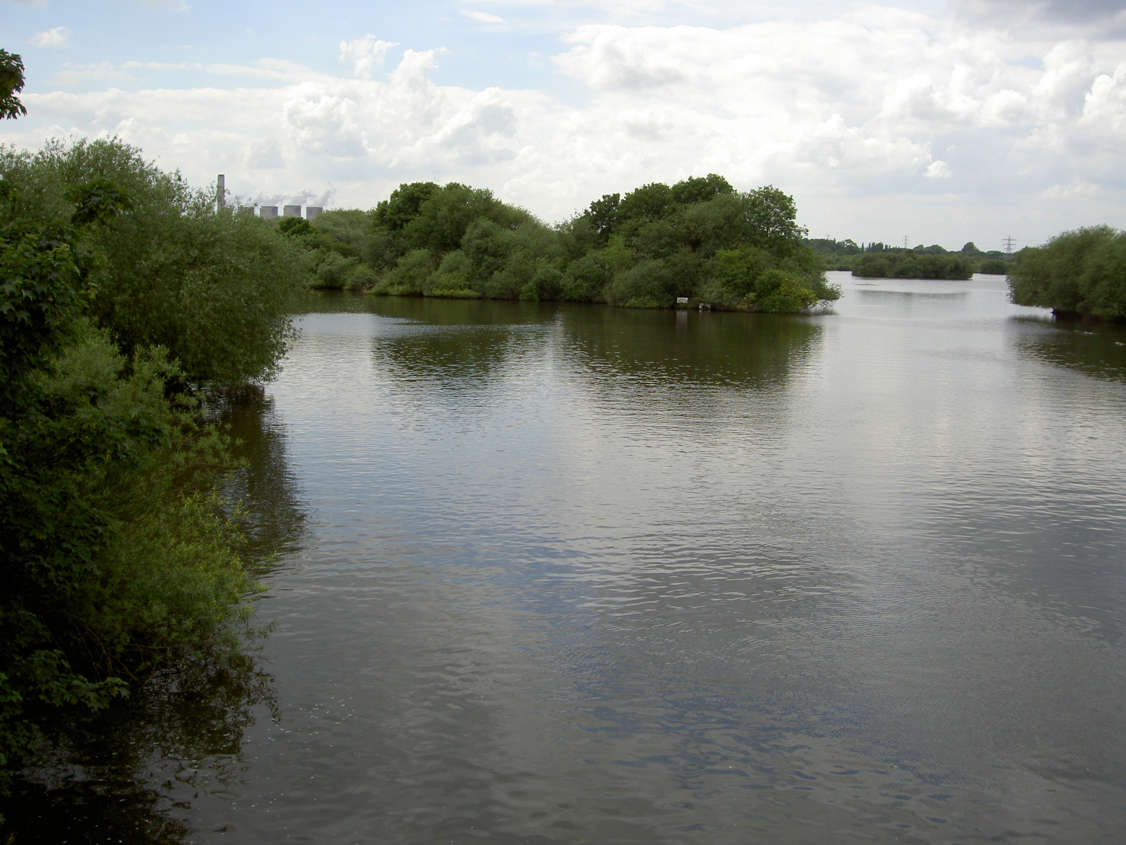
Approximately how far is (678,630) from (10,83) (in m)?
13.5

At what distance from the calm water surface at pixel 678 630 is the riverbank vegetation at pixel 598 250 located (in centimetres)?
6706

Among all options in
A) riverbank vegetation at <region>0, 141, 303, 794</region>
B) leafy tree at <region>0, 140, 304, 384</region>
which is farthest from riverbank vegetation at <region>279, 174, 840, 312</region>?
riverbank vegetation at <region>0, 141, 303, 794</region>

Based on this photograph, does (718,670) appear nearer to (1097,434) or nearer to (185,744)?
(185,744)

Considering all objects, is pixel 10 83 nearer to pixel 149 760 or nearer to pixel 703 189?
pixel 149 760

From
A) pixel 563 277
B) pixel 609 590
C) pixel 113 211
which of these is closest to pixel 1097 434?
pixel 609 590

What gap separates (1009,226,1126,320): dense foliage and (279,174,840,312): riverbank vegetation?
77.0 ft

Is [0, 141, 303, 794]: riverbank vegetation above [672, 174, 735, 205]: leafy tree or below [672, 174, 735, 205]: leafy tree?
below

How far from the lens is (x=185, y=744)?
13.1 metres

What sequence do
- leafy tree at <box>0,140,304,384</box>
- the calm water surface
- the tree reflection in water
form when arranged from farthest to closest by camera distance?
leafy tree at <box>0,140,304,384</box>
the calm water surface
the tree reflection in water

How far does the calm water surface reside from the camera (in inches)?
481

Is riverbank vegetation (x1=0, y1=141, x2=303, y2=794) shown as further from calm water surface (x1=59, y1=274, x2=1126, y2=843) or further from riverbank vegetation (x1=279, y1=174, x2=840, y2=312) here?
riverbank vegetation (x1=279, y1=174, x2=840, y2=312)

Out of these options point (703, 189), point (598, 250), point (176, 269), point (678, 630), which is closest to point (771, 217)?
point (703, 189)

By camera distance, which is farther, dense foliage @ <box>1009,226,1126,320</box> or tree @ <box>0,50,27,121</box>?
dense foliage @ <box>1009,226,1126,320</box>

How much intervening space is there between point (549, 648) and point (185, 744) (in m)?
6.12
